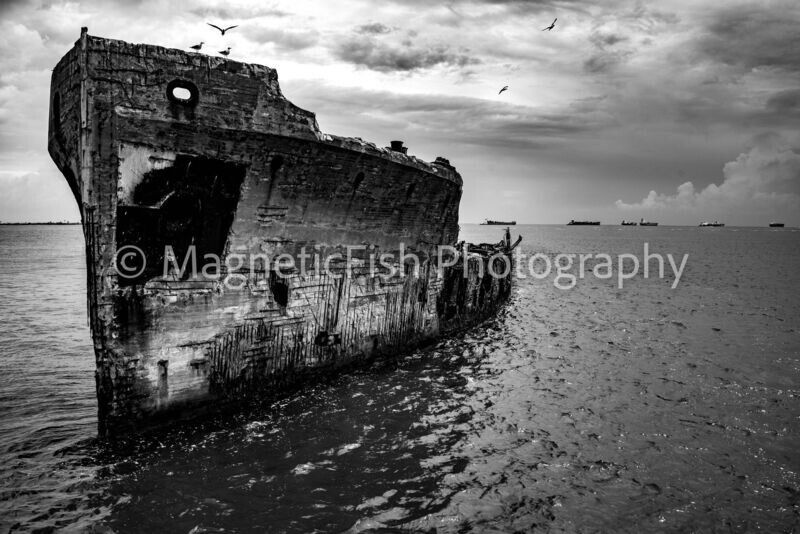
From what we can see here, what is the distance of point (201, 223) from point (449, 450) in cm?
412

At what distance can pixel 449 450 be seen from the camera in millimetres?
6191

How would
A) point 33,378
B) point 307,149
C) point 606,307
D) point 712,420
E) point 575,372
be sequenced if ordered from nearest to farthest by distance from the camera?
point 307,149 → point 712,420 → point 33,378 → point 575,372 → point 606,307

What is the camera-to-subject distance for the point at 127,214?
5520 millimetres

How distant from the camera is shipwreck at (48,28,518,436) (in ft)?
17.6

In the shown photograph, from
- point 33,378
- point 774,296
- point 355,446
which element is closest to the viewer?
point 355,446

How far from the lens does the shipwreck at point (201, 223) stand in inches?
211

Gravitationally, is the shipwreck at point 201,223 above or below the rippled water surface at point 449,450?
above

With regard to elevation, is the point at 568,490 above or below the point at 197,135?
below

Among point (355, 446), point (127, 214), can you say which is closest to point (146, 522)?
point (355, 446)

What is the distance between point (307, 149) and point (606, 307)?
13.8m

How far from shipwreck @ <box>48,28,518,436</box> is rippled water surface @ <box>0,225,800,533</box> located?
0.69 meters

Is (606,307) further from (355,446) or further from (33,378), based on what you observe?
(33,378)

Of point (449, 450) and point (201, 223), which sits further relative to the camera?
point (449, 450)

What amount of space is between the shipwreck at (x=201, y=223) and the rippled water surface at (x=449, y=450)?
693 mm
